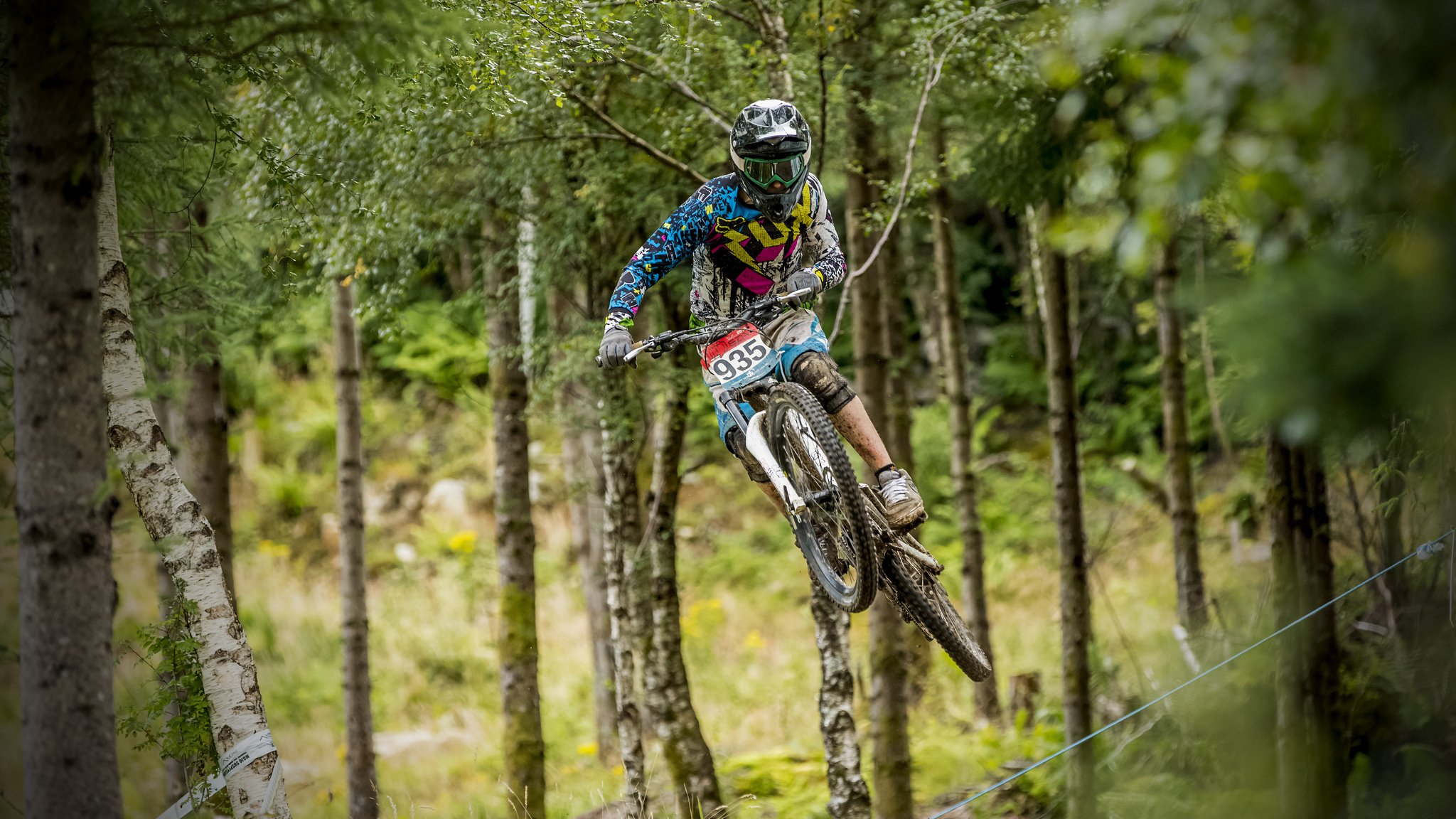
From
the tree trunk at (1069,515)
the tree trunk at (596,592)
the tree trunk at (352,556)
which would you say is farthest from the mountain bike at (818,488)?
the tree trunk at (596,592)

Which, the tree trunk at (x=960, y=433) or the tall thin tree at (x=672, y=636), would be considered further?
the tree trunk at (x=960, y=433)

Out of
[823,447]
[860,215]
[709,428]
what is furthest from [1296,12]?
[709,428]

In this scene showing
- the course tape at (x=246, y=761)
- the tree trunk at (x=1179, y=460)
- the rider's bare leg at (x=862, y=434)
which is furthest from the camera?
the tree trunk at (x=1179, y=460)

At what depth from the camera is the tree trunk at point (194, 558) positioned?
14.4ft

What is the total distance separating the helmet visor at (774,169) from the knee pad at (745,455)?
4.45 ft

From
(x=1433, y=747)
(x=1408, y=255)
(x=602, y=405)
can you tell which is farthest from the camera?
(x=602, y=405)

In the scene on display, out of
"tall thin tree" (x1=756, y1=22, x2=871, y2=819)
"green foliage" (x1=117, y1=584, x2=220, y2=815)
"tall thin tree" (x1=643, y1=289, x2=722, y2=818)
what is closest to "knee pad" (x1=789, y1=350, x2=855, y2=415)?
"tall thin tree" (x1=756, y1=22, x2=871, y2=819)

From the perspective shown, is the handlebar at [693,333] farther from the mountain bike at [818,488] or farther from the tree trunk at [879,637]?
the tree trunk at [879,637]

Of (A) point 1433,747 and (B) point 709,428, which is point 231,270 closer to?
(A) point 1433,747

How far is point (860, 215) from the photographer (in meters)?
7.74

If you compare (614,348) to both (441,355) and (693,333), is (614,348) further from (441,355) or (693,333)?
(441,355)

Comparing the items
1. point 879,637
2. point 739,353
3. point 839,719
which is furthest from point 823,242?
point 839,719

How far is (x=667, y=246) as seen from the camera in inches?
217

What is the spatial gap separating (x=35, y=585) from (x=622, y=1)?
15.0 ft
